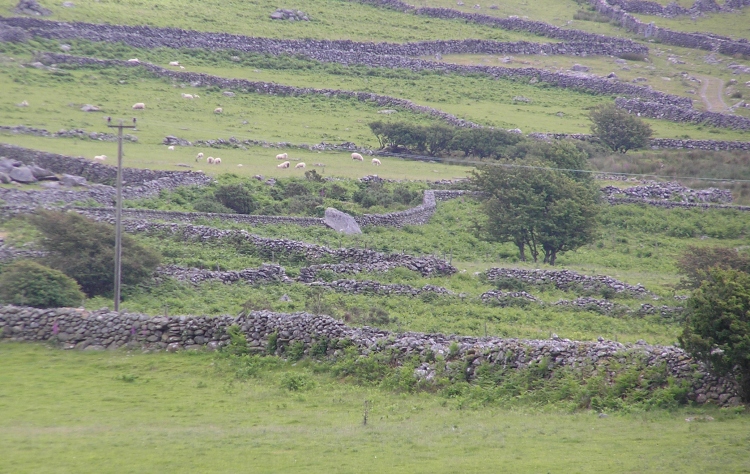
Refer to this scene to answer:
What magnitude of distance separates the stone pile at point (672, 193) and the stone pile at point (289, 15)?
5736 centimetres

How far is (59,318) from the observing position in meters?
23.9

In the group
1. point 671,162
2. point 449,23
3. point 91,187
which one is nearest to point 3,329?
point 91,187

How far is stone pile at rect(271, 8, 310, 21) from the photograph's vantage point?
101750 millimetres

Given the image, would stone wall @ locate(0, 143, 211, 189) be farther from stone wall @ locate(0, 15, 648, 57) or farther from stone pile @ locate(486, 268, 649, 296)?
stone wall @ locate(0, 15, 648, 57)

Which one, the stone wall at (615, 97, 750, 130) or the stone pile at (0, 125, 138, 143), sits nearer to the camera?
the stone pile at (0, 125, 138, 143)

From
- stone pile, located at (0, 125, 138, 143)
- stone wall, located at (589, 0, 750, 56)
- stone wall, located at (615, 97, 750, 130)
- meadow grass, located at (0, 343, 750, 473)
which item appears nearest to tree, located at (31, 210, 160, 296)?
meadow grass, located at (0, 343, 750, 473)

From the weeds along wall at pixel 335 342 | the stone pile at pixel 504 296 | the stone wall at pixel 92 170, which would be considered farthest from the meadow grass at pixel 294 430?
the stone wall at pixel 92 170

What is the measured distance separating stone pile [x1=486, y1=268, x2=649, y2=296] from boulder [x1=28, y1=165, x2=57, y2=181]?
23388 millimetres

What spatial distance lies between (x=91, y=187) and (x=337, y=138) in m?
25.2

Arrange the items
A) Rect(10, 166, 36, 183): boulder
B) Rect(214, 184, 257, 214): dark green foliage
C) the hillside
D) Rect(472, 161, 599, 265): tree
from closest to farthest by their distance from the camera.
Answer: the hillside
Rect(472, 161, 599, 265): tree
Rect(10, 166, 36, 183): boulder
Rect(214, 184, 257, 214): dark green foliage

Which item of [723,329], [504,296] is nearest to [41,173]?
[504,296]

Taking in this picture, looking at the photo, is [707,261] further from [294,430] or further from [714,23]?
[714,23]

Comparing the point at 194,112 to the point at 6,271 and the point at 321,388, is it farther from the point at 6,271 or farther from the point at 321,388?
the point at 321,388

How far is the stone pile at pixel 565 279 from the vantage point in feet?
110
